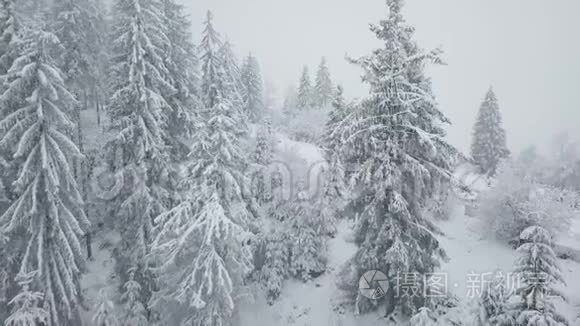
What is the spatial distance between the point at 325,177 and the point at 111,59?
1492cm

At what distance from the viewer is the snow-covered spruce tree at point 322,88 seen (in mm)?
58469

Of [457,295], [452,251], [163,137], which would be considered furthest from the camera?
[452,251]

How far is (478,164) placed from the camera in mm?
39969

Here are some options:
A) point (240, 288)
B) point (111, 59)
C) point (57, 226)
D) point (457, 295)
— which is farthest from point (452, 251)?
point (111, 59)

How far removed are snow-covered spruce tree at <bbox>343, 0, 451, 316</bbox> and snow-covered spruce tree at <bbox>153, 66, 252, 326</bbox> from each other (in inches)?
205

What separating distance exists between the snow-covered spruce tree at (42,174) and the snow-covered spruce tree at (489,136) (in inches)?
1579

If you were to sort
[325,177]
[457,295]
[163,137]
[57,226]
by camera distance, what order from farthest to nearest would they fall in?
[325,177] → [163,137] → [457,295] → [57,226]

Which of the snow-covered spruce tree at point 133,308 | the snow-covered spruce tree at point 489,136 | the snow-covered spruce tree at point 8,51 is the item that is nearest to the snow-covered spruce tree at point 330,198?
the snow-covered spruce tree at point 133,308

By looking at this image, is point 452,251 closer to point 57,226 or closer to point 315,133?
point 57,226

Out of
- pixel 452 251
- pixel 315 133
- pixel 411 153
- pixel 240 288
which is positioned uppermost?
pixel 315 133

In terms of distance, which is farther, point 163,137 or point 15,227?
point 163,137

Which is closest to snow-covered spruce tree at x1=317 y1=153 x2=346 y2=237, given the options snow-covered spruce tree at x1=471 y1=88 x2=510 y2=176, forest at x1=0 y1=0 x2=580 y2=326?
forest at x1=0 y1=0 x2=580 y2=326

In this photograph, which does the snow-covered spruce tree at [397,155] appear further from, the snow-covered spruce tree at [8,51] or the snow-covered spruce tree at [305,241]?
the snow-covered spruce tree at [8,51]

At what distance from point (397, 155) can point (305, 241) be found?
1053cm
